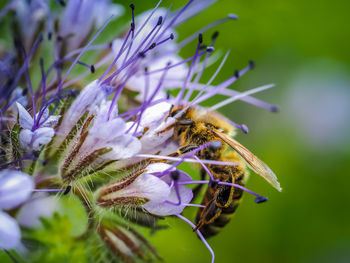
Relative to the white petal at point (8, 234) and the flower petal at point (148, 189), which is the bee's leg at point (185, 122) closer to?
the flower petal at point (148, 189)

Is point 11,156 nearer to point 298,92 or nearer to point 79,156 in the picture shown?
point 79,156

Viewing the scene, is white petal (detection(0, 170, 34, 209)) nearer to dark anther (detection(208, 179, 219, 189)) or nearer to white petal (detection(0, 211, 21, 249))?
white petal (detection(0, 211, 21, 249))

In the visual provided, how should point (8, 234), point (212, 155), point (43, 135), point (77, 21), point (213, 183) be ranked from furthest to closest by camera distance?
point (77, 21)
point (212, 155)
point (213, 183)
point (43, 135)
point (8, 234)

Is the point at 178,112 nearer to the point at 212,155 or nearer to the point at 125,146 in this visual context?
the point at 212,155

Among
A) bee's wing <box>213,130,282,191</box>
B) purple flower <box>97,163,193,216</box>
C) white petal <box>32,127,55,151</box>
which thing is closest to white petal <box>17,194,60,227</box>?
purple flower <box>97,163,193,216</box>

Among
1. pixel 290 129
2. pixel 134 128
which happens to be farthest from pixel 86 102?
pixel 290 129

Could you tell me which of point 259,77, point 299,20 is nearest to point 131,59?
point 299,20
